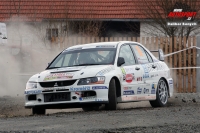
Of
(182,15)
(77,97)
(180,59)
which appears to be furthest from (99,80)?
(182,15)

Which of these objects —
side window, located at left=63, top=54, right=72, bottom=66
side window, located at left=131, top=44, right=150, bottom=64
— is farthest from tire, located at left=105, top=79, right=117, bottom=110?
side window, located at left=131, top=44, right=150, bottom=64

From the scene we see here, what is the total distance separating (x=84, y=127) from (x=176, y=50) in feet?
47.7

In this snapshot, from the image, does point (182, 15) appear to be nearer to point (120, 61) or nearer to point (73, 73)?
point (120, 61)

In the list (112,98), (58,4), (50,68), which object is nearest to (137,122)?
(112,98)

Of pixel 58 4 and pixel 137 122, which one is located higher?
pixel 58 4

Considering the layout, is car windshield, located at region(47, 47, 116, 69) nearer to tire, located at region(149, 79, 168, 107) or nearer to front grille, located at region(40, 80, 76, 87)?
front grille, located at region(40, 80, 76, 87)

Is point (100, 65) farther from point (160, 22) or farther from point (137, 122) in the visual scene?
point (160, 22)

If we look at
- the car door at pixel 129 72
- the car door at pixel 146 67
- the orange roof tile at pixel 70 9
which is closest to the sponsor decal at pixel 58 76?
the car door at pixel 129 72

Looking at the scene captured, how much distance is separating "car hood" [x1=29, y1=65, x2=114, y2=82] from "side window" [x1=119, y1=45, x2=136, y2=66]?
848 millimetres

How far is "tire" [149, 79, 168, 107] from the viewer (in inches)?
559

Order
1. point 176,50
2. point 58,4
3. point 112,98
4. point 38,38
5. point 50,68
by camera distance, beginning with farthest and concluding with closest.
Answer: point 58,4, point 38,38, point 176,50, point 50,68, point 112,98

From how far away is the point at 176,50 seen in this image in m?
23.5

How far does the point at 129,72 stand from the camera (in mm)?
13461

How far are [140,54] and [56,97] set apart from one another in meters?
2.75
